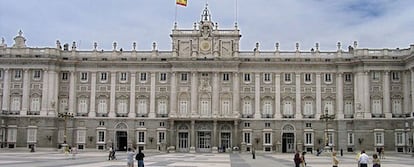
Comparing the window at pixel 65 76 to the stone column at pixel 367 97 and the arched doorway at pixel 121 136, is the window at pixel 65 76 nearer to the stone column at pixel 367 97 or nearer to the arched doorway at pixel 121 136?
the arched doorway at pixel 121 136

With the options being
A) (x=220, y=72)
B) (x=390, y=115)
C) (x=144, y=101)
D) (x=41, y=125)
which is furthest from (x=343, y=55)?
(x=41, y=125)

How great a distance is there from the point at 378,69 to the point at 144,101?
3326 cm

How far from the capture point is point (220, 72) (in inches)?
3172

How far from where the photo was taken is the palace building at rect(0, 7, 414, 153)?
78.4m

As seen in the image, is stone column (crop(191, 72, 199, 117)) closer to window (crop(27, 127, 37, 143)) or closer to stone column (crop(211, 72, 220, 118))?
stone column (crop(211, 72, 220, 118))

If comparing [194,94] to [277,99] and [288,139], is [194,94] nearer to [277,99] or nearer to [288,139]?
[277,99]

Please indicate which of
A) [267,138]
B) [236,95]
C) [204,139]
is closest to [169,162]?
[204,139]

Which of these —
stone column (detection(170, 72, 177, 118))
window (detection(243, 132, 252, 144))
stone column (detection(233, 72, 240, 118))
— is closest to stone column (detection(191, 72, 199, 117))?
stone column (detection(170, 72, 177, 118))

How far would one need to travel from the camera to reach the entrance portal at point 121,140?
8069 centimetres

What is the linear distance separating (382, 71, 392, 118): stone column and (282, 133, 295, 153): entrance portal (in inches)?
518

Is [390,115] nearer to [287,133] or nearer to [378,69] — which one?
[378,69]

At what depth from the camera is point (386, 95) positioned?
77312 millimetres

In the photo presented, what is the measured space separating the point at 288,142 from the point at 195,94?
14.9m

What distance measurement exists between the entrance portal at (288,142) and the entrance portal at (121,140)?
22.6 m
